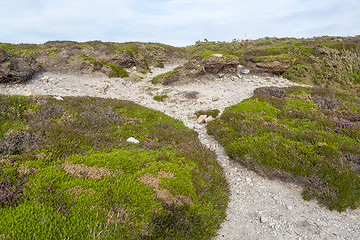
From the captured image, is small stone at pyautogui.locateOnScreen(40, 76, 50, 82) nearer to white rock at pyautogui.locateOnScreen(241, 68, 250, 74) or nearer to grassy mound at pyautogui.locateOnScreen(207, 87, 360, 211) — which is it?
grassy mound at pyautogui.locateOnScreen(207, 87, 360, 211)

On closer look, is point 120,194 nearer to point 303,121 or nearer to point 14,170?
point 14,170

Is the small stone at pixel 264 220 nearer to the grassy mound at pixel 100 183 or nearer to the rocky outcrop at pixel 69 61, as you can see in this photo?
the grassy mound at pixel 100 183

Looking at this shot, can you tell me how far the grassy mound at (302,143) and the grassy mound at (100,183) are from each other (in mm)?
2146

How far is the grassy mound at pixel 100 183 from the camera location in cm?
363

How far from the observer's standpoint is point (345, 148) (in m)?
7.82

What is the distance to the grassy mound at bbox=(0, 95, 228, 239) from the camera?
3629 millimetres

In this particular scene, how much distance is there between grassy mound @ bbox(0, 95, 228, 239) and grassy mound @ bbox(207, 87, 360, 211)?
2.15m

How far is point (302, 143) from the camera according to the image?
8.22 m

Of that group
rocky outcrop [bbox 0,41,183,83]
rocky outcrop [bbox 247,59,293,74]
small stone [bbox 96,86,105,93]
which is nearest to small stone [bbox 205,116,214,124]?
small stone [bbox 96,86,105,93]

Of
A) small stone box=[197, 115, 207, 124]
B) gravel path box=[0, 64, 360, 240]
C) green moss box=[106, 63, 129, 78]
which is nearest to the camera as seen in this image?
gravel path box=[0, 64, 360, 240]

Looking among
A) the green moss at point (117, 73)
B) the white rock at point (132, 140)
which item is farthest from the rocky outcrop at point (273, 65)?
the white rock at point (132, 140)

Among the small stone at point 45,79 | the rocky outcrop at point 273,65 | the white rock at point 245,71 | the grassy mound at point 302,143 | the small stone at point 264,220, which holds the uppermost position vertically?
the rocky outcrop at point 273,65

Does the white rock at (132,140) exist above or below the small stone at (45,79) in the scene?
below

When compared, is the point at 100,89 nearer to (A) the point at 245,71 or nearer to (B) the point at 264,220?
(A) the point at 245,71
